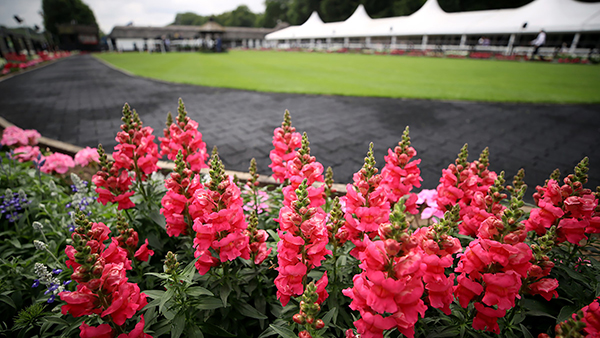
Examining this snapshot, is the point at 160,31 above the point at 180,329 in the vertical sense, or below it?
above

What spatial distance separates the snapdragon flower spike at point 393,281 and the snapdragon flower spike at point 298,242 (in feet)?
0.81

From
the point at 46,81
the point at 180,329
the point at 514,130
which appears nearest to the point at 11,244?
the point at 180,329

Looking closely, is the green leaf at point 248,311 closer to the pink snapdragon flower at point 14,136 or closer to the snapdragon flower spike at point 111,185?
the snapdragon flower spike at point 111,185

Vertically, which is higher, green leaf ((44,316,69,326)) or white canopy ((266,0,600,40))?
white canopy ((266,0,600,40))

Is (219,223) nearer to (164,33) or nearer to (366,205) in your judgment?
(366,205)

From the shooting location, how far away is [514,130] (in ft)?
20.1

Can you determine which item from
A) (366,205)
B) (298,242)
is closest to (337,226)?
(366,205)

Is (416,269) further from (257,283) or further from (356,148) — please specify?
(356,148)

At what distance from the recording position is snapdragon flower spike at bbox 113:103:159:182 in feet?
6.57

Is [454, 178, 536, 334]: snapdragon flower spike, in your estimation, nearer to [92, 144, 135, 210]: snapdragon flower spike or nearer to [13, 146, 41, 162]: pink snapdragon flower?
[92, 144, 135, 210]: snapdragon flower spike

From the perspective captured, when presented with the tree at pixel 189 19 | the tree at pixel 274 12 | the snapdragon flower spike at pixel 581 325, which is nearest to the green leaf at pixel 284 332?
the snapdragon flower spike at pixel 581 325

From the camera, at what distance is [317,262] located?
1273mm

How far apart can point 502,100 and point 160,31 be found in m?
67.0

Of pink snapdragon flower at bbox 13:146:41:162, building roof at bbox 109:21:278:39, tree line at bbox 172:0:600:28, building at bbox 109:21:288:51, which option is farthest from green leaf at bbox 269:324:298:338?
building roof at bbox 109:21:278:39
